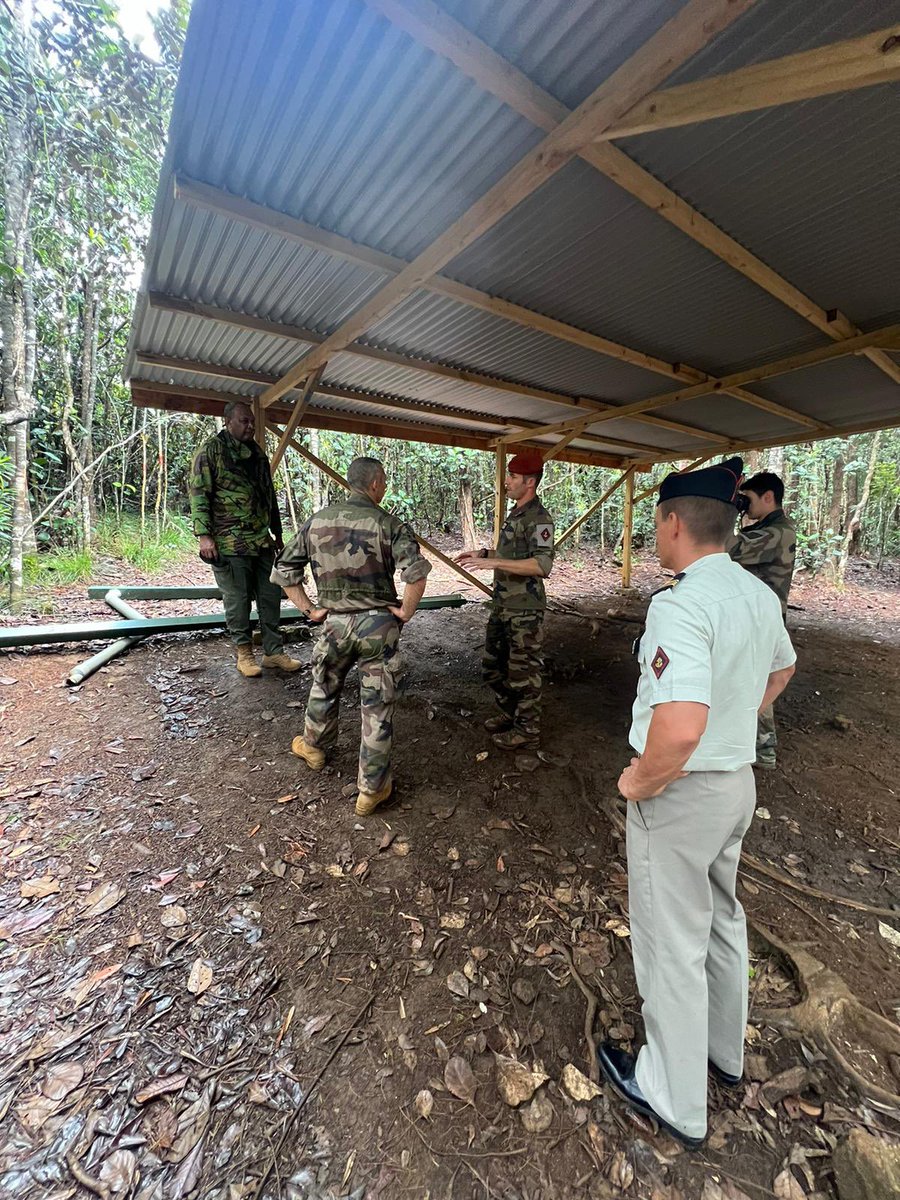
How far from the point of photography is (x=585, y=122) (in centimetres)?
152

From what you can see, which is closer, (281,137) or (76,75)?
(281,137)

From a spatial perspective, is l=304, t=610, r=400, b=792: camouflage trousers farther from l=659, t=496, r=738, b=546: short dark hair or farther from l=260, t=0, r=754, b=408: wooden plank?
l=260, t=0, r=754, b=408: wooden plank

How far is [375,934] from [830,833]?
2.61m

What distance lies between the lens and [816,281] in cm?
287

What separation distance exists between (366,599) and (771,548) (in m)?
2.91

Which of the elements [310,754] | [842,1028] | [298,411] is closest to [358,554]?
[310,754]

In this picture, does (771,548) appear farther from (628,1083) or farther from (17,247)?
(17,247)

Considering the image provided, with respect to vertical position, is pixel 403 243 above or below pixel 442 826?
above

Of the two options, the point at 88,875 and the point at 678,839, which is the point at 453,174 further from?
the point at 88,875

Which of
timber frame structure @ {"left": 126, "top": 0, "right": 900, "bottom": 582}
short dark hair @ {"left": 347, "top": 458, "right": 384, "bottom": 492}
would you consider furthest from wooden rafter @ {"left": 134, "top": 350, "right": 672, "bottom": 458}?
short dark hair @ {"left": 347, "top": 458, "right": 384, "bottom": 492}

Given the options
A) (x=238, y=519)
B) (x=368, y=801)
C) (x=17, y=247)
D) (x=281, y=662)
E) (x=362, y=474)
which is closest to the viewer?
(x=368, y=801)

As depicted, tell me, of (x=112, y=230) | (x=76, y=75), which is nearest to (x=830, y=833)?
(x=76, y=75)

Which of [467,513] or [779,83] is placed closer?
[779,83]

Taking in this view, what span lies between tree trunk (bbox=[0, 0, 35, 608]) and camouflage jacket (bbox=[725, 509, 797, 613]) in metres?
7.44
